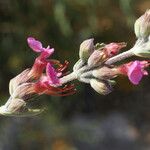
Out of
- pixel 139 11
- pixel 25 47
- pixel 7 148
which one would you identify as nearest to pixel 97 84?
pixel 25 47

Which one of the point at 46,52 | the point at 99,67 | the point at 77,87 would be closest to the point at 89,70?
the point at 99,67

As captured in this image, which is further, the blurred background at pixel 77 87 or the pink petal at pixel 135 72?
the blurred background at pixel 77 87

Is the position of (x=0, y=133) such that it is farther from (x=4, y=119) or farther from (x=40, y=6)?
(x=40, y=6)

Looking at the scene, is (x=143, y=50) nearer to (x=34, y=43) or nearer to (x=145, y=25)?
(x=145, y=25)

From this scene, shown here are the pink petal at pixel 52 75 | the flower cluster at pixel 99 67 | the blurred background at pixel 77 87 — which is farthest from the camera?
the blurred background at pixel 77 87

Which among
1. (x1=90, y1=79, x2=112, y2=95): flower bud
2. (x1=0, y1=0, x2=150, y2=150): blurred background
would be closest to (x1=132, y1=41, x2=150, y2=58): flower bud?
(x1=90, y1=79, x2=112, y2=95): flower bud

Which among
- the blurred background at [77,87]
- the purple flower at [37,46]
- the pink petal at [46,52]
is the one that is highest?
the purple flower at [37,46]

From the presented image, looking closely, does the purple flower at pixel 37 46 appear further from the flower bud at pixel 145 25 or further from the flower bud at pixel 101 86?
the flower bud at pixel 145 25

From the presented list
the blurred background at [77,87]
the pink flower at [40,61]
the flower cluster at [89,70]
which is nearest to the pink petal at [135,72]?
the flower cluster at [89,70]
